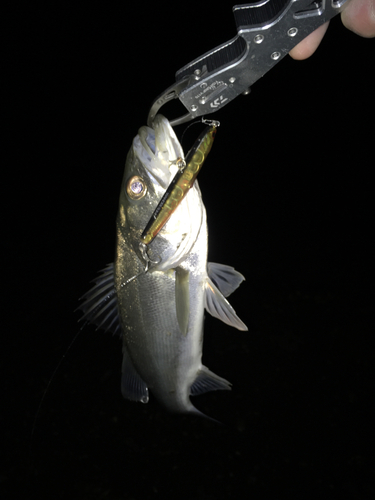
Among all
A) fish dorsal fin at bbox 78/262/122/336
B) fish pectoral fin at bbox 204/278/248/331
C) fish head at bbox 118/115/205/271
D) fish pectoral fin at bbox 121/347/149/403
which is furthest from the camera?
fish pectoral fin at bbox 121/347/149/403

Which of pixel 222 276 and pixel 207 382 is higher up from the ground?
pixel 222 276

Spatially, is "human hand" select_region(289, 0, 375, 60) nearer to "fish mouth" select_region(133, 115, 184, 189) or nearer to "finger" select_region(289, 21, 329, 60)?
"finger" select_region(289, 21, 329, 60)

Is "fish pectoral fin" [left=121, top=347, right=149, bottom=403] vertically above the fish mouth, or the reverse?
the fish mouth

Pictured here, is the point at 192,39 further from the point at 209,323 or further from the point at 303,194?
the point at 209,323

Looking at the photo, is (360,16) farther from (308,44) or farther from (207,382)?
(207,382)

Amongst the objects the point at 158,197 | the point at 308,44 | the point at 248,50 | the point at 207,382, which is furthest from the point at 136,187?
the point at 207,382

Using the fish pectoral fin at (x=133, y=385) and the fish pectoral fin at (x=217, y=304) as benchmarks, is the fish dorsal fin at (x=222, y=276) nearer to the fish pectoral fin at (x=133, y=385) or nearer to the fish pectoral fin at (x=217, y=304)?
the fish pectoral fin at (x=217, y=304)

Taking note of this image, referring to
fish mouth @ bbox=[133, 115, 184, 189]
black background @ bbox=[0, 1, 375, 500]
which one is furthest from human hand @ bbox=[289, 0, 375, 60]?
black background @ bbox=[0, 1, 375, 500]

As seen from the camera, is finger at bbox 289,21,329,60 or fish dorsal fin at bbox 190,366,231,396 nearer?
finger at bbox 289,21,329,60
